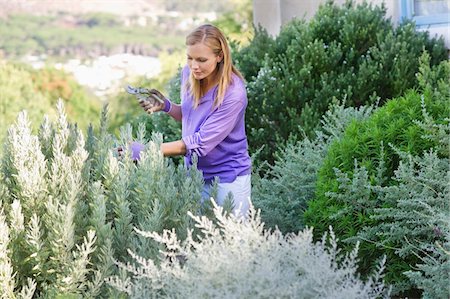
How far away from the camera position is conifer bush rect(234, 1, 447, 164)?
7.17 metres

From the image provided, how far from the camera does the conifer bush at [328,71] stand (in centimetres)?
717

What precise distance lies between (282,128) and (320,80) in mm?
526

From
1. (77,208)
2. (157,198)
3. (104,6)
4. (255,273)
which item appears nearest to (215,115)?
(157,198)

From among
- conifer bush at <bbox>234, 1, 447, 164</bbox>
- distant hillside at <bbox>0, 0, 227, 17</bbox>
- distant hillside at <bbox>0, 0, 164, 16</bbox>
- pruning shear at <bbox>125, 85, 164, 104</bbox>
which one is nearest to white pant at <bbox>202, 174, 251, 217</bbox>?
pruning shear at <bbox>125, 85, 164, 104</bbox>

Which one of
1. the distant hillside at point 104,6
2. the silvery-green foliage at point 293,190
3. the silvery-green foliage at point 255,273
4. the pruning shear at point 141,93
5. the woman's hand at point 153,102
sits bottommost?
the distant hillside at point 104,6

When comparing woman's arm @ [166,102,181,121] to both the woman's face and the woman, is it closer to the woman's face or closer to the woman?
the woman

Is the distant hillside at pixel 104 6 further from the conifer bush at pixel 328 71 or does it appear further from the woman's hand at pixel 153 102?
the woman's hand at pixel 153 102

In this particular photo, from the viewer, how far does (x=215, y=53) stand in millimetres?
5039

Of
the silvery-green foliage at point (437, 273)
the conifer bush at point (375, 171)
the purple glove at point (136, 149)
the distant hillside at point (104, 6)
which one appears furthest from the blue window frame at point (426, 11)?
the distant hillside at point (104, 6)

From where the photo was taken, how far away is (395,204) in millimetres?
4633

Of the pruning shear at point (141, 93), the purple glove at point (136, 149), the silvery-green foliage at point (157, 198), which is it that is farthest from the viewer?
the pruning shear at point (141, 93)

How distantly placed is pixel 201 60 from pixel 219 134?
466mm

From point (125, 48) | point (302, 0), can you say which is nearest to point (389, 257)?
point (302, 0)

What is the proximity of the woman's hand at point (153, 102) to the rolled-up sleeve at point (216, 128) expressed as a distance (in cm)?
34
